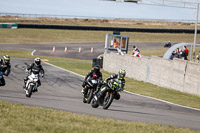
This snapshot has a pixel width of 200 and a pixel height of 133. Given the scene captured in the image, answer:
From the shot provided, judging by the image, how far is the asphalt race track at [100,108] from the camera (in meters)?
12.7

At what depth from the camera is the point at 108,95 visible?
1349 centimetres

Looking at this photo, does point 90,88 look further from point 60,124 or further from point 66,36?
point 66,36

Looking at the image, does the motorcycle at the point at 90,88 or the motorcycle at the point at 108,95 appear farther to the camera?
the motorcycle at the point at 90,88

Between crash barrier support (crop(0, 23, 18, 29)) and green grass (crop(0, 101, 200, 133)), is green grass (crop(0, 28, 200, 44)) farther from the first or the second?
green grass (crop(0, 101, 200, 133))

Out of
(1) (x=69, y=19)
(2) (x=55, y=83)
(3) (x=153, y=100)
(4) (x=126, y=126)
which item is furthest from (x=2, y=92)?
(1) (x=69, y=19)

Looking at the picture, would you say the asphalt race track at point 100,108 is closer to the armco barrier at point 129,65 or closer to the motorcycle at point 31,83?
the motorcycle at point 31,83

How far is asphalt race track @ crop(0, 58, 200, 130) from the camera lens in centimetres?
1272

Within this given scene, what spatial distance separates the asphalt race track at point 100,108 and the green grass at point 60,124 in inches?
60.7

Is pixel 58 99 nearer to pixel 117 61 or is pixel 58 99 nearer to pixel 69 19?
pixel 117 61

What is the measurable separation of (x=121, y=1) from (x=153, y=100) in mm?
21763

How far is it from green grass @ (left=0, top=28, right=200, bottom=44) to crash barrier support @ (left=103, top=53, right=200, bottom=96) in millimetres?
34014

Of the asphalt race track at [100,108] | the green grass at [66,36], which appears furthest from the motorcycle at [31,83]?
the green grass at [66,36]

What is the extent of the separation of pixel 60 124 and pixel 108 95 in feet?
12.7

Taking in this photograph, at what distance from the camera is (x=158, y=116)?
43.7 ft
